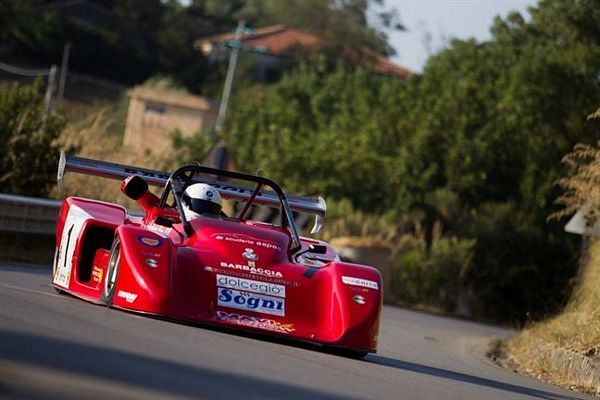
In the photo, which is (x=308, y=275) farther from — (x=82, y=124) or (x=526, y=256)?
(x=526, y=256)

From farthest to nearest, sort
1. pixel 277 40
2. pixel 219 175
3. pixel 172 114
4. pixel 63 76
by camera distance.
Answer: pixel 277 40
pixel 63 76
pixel 172 114
pixel 219 175

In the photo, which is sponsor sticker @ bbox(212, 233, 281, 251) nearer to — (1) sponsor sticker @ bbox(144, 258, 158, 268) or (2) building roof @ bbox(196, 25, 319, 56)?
(1) sponsor sticker @ bbox(144, 258, 158, 268)

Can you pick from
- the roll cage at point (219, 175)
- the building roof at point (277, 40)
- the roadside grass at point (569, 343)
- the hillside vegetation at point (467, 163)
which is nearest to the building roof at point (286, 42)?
the building roof at point (277, 40)

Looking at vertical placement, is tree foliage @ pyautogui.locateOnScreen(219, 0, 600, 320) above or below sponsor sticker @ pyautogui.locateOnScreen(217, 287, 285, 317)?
above

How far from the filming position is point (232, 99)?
70688 mm

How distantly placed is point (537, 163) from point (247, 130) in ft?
46.0

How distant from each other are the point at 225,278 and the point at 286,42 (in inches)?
3203

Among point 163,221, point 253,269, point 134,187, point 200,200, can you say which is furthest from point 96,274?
point 253,269

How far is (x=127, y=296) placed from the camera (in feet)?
41.9

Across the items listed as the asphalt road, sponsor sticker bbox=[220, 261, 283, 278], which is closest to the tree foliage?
the asphalt road

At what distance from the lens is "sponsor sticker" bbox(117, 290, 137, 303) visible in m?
12.7

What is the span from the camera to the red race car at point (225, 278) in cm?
1260

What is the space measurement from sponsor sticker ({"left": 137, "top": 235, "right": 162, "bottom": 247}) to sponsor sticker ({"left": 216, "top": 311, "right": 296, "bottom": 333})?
0.78m

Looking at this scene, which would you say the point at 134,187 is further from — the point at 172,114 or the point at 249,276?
the point at 172,114
